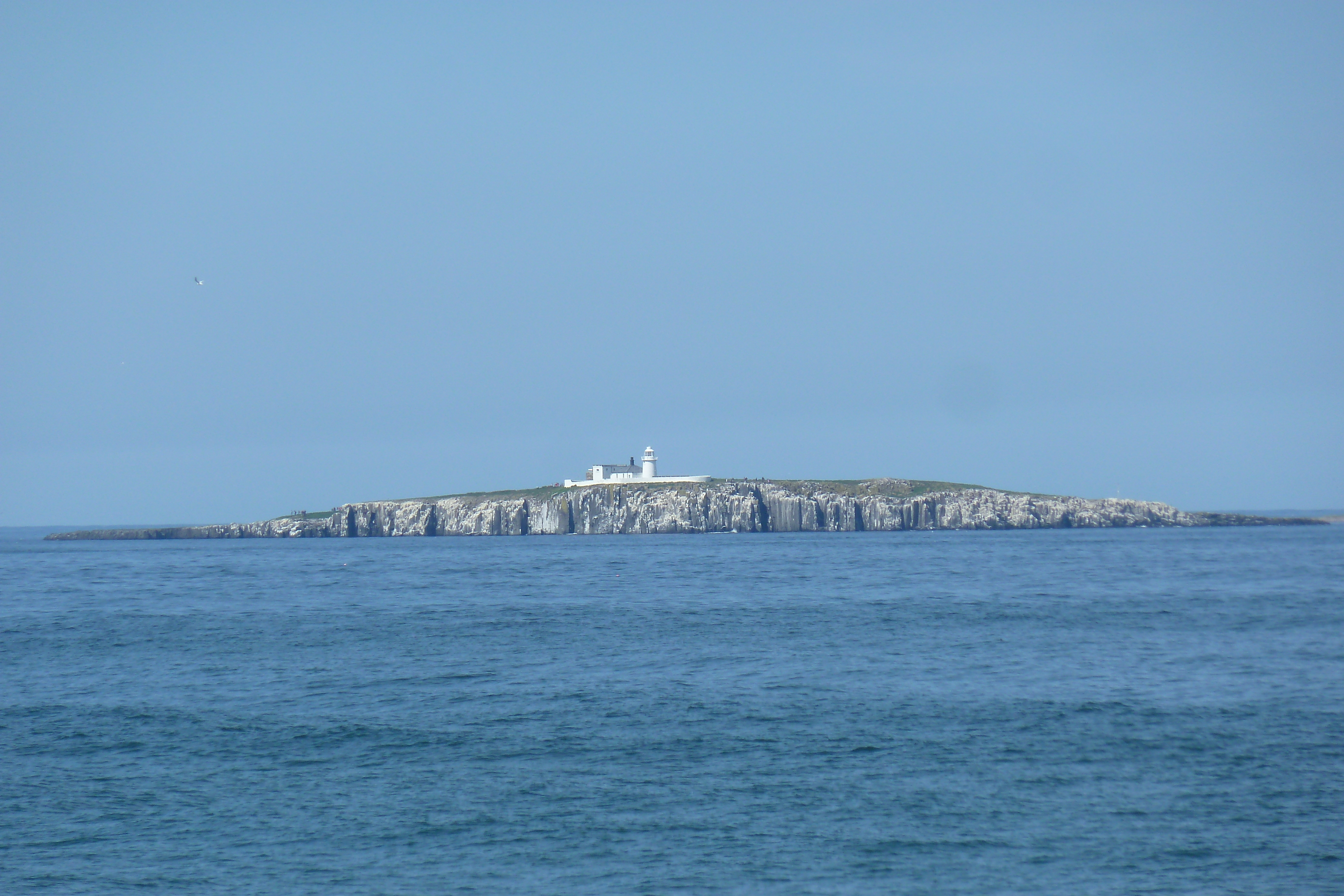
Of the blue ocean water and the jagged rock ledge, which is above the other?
the jagged rock ledge

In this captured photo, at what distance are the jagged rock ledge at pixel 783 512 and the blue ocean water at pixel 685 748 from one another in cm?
10761

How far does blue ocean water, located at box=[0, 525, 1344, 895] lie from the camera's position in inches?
682

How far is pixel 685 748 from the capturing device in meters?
23.9

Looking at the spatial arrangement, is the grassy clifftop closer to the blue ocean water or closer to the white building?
the white building

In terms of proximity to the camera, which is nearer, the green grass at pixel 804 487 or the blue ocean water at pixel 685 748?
the blue ocean water at pixel 685 748

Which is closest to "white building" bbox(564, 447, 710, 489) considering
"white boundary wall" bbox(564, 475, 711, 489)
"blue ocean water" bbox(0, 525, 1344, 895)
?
"white boundary wall" bbox(564, 475, 711, 489)

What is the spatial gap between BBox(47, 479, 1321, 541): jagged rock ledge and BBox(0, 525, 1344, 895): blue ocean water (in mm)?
107614

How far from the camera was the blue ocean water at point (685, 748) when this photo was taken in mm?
17312

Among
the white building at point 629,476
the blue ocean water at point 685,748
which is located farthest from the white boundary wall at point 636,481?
the blue ocean water at point 685,748

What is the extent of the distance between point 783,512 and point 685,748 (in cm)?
13938

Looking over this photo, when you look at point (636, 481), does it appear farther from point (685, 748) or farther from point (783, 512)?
point (685, 748)

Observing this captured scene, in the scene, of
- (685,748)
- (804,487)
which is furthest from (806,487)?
(685,748)

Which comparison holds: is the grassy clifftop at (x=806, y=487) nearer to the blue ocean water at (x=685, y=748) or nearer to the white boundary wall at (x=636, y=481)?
the white boundary wall at (x=636, y=481)

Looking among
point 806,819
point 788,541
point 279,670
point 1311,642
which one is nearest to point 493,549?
point 788,541
